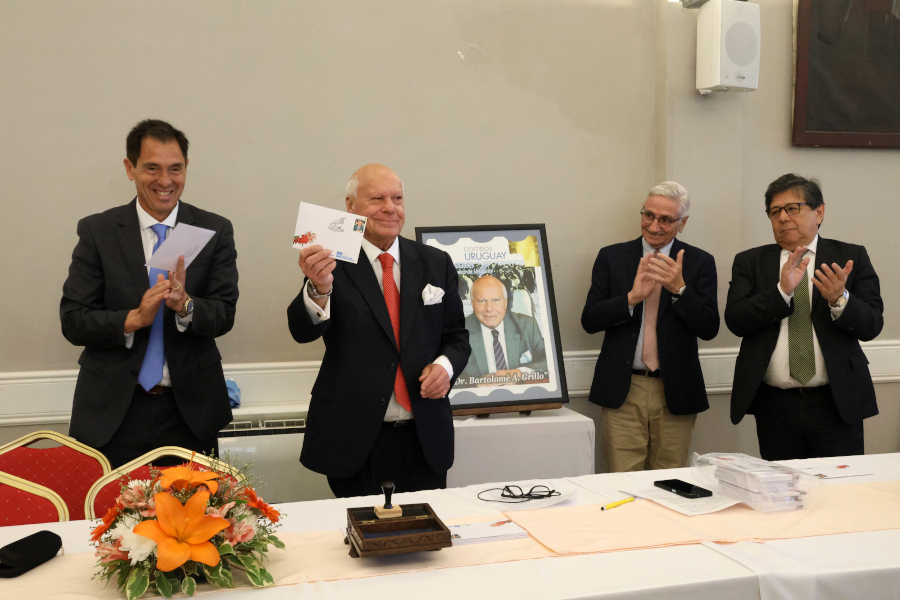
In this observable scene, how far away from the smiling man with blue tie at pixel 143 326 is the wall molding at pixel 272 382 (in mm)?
851

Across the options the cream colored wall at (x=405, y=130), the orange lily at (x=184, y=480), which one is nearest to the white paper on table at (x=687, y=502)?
the orange lily at (x=184, y=480)

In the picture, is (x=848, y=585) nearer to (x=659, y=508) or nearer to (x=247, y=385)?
(x=659, y=508)

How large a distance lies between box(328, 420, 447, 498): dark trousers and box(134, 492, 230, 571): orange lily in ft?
4.13

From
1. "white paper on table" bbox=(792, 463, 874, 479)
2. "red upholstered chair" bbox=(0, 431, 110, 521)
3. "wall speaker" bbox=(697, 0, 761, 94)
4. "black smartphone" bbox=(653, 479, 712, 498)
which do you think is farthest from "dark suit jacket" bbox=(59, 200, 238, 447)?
"wall speaker" bbox=(697, 0, 761, 94)

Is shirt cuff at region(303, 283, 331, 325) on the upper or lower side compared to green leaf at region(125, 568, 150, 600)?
upper

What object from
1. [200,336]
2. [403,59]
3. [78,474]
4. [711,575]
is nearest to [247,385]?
[200,336]

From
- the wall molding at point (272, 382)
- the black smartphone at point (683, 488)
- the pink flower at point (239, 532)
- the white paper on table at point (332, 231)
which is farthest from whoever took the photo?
the wall molding at point (272, 382)

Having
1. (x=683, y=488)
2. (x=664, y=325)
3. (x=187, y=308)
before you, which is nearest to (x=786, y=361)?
(x=664, y=325)

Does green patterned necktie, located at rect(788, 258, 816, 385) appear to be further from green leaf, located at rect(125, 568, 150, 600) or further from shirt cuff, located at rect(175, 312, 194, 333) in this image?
green leaf, located at rect(125, 568, 150, 600)

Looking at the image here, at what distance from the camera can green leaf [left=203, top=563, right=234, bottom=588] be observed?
1.49m

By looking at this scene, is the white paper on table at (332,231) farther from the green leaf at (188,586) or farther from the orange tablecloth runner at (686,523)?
the green leaf at (188,586)

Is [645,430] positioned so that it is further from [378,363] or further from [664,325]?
[378,363]

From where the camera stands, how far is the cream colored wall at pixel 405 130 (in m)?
3.64

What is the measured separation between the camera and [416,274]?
111 inches
